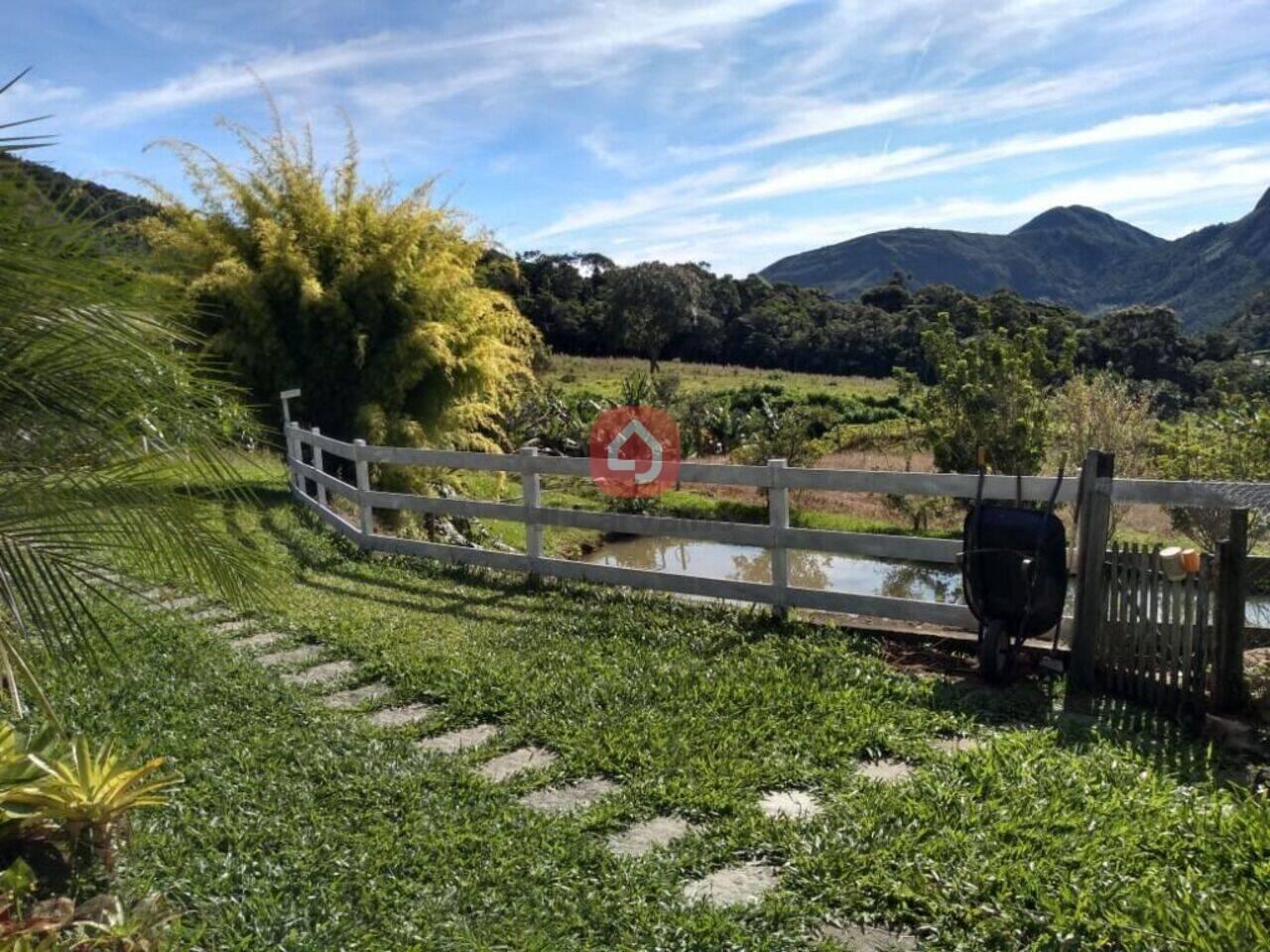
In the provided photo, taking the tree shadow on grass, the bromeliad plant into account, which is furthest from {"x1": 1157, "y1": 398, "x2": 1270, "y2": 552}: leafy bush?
the bromeliad plant

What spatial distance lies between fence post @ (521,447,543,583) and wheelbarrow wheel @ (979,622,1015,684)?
381 centimetres

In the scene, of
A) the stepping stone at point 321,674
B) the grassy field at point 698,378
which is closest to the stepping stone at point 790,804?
the stepping stone at point 321,674

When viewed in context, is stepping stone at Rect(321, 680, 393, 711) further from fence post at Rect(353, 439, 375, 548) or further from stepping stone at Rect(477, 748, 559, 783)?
fence post at Rect(353, 439, 375, 548)

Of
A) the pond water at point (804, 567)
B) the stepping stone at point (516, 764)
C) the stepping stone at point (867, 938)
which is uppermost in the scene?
the stepping stone at point (867, 938)

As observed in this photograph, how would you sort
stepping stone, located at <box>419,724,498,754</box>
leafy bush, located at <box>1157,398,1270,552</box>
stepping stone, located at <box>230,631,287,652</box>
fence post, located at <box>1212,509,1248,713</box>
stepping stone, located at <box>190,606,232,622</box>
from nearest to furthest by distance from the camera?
fence post, located at <box>1212,509,1248,713</box> → stepping stone, located at <box>419,724,498,754</box> → stepping stone, located at <box>230,631,287,652</box> → stepping stone, located at <box>190,606,232,622</box> → leafy bush, located at <box>1157,398,1270,552</box>

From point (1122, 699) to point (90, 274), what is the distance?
478 centimetres

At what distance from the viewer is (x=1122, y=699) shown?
4820 mm

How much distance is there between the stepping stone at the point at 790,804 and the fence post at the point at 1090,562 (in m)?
1.96

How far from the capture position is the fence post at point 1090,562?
495 centimetres

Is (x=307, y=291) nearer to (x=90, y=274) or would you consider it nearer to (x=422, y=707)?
(x=422, y=707)

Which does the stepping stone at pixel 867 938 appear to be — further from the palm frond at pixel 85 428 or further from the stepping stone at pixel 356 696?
the stepping stone at pixel 356 696

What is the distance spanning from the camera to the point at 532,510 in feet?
25.9

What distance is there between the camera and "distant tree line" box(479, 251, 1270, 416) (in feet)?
140

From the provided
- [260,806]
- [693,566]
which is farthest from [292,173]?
[260,806]
